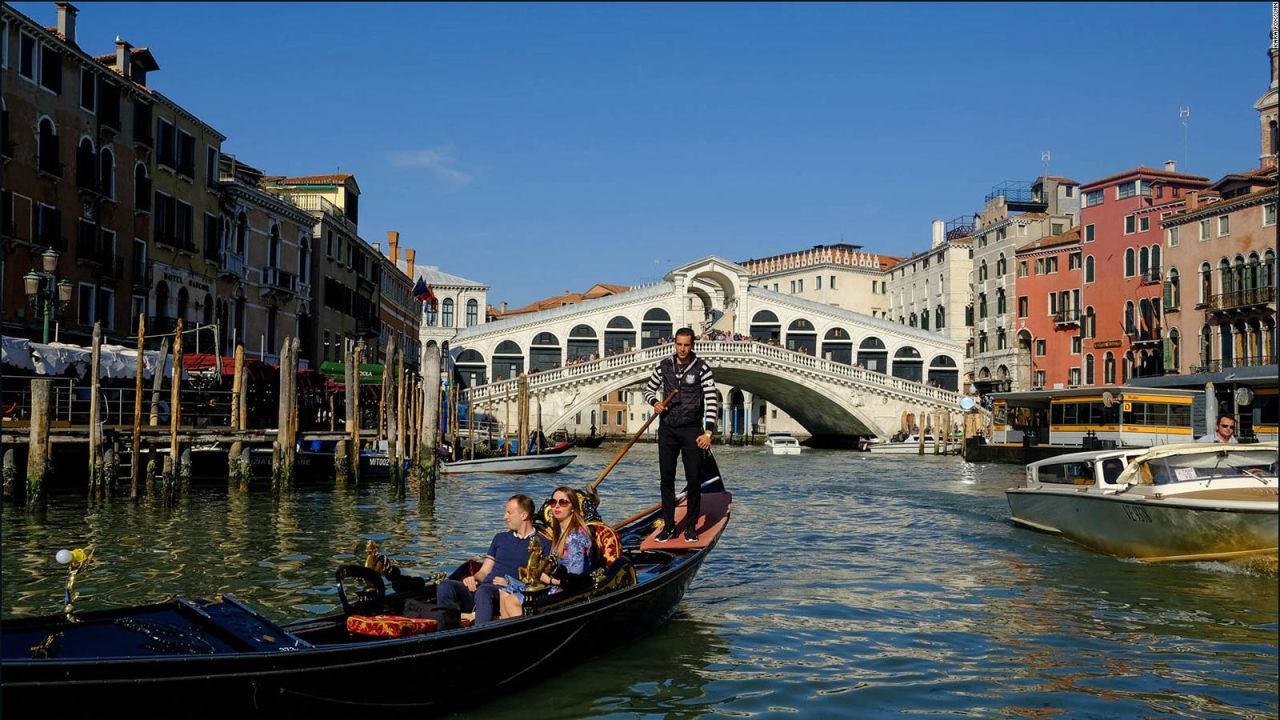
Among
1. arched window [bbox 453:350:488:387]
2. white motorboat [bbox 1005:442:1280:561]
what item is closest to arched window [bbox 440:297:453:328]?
arched window [bbox 453:350:488:387]

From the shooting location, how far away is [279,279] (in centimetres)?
2594

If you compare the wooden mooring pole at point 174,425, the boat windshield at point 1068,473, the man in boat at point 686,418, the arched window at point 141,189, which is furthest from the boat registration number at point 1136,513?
the arched window at point 141,189

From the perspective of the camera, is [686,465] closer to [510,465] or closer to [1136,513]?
[1136,513]

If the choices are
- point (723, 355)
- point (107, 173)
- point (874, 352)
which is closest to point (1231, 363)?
point (723, 355)

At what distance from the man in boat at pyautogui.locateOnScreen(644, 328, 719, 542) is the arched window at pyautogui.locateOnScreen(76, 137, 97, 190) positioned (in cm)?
1428

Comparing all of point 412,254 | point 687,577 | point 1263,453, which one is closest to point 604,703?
point 687,577

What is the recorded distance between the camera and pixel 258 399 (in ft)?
67.1

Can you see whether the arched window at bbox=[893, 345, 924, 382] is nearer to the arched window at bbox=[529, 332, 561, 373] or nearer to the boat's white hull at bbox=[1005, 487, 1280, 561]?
the arched window at bbox=[529, 332, 561, 373]

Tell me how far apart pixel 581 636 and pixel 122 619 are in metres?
2.03

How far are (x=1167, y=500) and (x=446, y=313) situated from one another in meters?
45.9

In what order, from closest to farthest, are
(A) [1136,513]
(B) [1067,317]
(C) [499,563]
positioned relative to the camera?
(C) [499,563]
(A) [1136,513]
(B) [1067,317]

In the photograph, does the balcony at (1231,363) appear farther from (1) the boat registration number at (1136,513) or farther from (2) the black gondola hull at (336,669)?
(2) the black gondola hull at (336,669)

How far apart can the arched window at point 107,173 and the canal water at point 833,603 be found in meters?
7.33

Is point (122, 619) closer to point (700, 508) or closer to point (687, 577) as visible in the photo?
point (687, 577)
